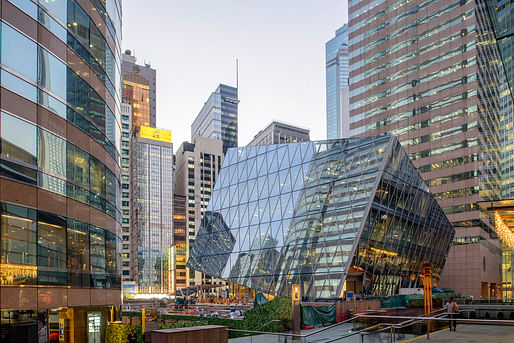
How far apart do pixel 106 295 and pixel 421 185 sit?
38351 millimetres

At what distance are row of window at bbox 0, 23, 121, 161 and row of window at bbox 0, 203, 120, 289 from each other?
15.3ft

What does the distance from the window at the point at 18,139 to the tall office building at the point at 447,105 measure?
76416mm

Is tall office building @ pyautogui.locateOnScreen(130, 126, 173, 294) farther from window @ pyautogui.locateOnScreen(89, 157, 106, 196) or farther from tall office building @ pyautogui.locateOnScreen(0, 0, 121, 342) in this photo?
window @ pyautogui.locateOnScreen(89, 157, 106, 196)

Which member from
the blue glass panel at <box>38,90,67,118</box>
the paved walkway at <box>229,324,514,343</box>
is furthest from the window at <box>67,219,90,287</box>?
the paved walkway at <box>229,324,514,343</box>

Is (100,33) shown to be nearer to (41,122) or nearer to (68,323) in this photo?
(41,122)

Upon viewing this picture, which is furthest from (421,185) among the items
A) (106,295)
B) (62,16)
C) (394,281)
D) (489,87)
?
(489,87)

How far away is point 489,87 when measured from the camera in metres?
92.4

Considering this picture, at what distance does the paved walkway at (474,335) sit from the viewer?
17391mm

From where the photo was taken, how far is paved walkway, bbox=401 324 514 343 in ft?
57.1

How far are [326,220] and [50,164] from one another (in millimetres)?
28731

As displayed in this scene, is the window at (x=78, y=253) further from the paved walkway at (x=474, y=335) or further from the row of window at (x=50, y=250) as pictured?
the paved walkway at (x=474, y=335)

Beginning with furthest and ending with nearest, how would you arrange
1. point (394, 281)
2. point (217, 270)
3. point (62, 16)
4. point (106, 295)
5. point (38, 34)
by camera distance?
1. point (217, 270)
2. point (394, 281)
3. point (106, 295)
4. point (62, 16)
5. point (38, 34)

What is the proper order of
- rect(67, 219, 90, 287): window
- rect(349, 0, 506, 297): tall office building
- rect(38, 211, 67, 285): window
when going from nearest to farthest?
rect(38, 211, 67, 285): window, rect(67, 219, 90, 287): window, rect(349, 0, 506, 297): tall office building

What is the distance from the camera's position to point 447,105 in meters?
88.7
